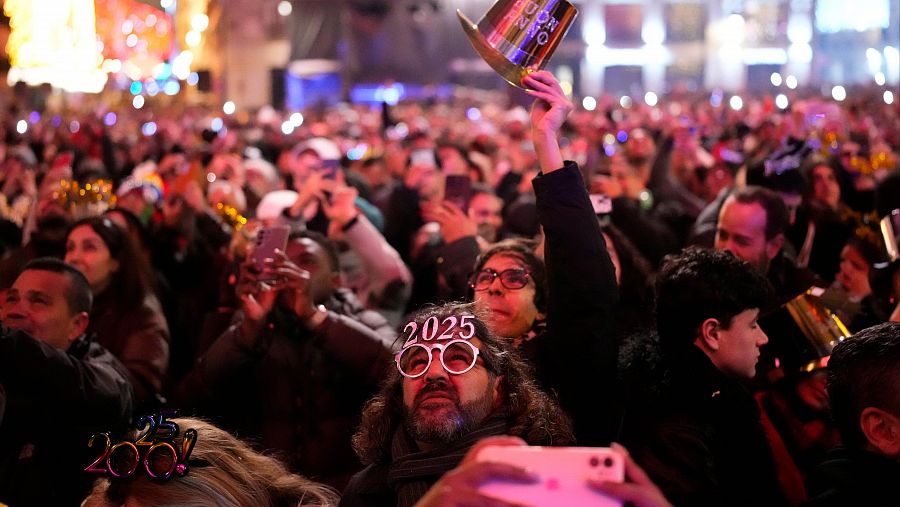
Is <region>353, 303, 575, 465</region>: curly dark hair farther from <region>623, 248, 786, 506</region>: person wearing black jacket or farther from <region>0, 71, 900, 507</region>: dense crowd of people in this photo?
<region>623, 248, 786, 506</region>: person wearing black jacket

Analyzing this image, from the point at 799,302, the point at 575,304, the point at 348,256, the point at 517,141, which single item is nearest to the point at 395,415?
the point at 575,304

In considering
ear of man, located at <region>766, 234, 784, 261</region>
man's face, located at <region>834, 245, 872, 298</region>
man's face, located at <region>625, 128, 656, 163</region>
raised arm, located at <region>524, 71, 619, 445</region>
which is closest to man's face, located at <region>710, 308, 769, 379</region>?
raised arm, located at <region>524, 71, 619, 445</region>

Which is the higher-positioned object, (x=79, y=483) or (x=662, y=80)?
(x=79, y=483)

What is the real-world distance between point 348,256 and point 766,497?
4010mm

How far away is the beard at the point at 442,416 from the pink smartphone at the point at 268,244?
1.86 meters

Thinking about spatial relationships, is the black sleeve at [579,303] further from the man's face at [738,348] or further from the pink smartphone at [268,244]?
the pink smartphone at [268,244]

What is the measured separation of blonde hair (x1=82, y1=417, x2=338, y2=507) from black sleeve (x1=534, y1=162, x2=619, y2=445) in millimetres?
788

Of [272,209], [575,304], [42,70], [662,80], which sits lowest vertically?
[662,80]

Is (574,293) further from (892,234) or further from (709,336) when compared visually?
(892,234)

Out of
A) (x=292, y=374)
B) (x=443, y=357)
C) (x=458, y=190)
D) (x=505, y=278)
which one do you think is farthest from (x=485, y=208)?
(x=443, y=357)

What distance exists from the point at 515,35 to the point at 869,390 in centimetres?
154

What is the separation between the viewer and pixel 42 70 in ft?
54.0

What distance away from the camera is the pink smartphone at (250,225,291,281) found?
4.88 m

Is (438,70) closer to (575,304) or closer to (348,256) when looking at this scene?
(348,256)
